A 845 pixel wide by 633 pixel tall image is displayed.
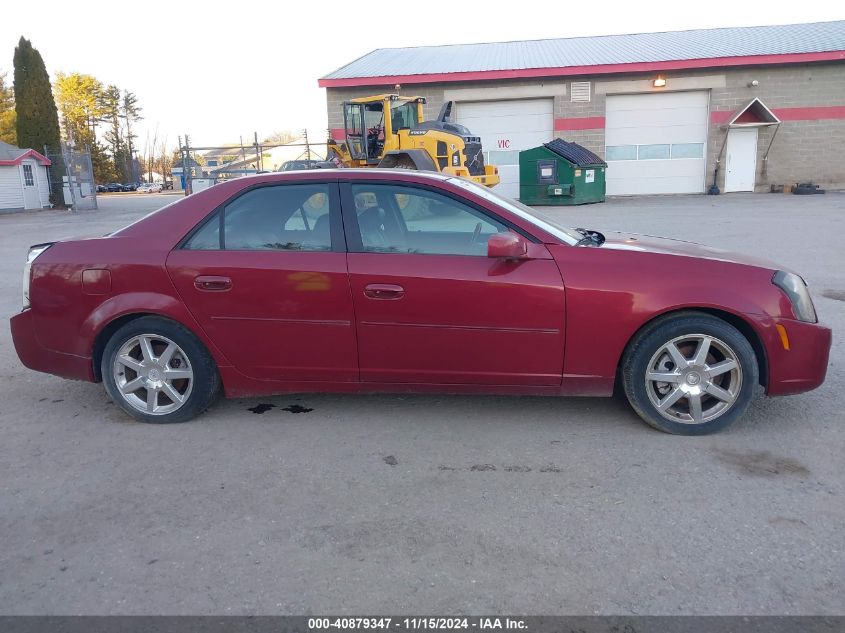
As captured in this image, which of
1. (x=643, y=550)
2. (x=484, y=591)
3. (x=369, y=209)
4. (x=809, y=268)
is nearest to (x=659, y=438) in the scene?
(x=643, y=550)

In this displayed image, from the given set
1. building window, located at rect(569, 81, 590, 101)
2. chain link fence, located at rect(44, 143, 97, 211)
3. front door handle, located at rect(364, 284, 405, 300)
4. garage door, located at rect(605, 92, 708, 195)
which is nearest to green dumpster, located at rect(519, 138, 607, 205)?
building window, located at rect(569, 81, 590, 101)

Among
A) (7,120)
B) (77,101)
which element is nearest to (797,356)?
(7,120)

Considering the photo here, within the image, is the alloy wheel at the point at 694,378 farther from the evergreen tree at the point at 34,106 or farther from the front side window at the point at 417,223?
the evergreen tree at the point at 34,106

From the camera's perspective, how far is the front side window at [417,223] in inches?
163

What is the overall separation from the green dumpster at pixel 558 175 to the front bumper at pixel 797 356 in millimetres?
19466

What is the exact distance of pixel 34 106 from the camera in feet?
106

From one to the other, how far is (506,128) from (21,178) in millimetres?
20944

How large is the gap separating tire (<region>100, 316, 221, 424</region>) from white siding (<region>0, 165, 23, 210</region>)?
3045 centimetres

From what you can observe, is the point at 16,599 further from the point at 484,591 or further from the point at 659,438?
the point at 659,438

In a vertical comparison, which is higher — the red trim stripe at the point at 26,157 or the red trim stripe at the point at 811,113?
the red trim stripe at the point at 811,113

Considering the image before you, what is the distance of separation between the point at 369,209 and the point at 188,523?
2071mm

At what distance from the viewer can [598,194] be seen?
2422 centimetres

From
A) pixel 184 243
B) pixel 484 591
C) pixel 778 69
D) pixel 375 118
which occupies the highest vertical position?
pixel 778 69

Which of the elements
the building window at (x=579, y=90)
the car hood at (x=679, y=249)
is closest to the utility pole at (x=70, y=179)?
the building window at (x=579, y=90)
